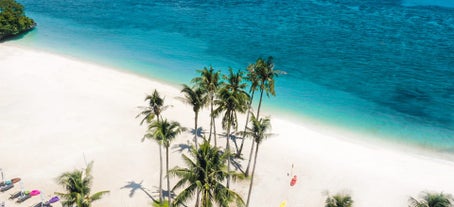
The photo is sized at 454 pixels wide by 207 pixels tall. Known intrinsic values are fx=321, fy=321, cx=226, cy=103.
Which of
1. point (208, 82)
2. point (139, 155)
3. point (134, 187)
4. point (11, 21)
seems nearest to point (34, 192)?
point (134, 187)

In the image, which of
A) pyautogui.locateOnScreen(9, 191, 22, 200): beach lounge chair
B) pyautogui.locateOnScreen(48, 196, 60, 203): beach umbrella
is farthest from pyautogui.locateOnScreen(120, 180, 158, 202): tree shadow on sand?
pyautogui.locateOnScreen(9, 191, 22, 200): beach lounge chair

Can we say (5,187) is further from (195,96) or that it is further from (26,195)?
(195,96)

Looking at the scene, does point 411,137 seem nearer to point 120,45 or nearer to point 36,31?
point 120,45

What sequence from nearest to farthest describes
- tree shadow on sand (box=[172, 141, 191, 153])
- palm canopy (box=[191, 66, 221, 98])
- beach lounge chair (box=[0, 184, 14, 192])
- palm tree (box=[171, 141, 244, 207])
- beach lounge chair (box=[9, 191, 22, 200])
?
palm tree (box=[171, 141, 244, 207]), beach lounge chair (box=[9, 191, 22, 200]), beach lounge chair (box=[0, 184, 14, 192]), palm canopy (box=[191, 66, 221, 98]), tree shadow on sand (box=[172, 141, 191, 153])

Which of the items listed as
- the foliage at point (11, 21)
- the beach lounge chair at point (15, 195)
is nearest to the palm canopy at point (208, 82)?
the beach lounge chair at point (15, 195)

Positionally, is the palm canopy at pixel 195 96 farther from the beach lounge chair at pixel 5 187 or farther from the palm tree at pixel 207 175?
the beach lounge chair at pixel 5 187

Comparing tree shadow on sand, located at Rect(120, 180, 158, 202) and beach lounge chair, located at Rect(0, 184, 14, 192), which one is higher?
tree shadow on sand, located at Rect(120, 180, 158, 202)

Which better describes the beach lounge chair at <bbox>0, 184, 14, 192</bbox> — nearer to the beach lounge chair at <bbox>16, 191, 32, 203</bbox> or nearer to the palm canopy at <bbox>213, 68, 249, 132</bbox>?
the beach lounge chair at <bbox>16, 191, 32, 203</bbox>
